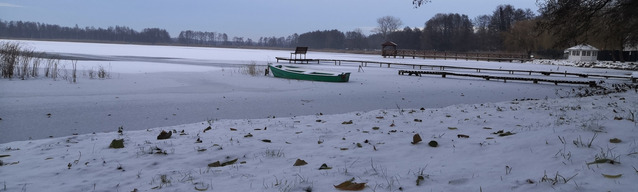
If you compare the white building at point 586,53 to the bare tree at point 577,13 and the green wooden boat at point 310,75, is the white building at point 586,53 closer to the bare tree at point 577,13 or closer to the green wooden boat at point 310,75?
the bare tree at point 577,13

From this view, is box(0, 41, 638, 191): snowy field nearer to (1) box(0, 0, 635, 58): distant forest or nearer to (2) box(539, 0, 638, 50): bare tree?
(2) box(539, 0, 638, 50): bare tree

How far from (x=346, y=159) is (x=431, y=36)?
102 meters

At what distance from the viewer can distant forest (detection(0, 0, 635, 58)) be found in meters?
64.1

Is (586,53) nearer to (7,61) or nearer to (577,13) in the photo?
(577,13)

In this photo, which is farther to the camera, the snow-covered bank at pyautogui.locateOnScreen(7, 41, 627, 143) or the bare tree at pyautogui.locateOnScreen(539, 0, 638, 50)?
the bare tree at pyautogui.locateOnScreen(539, 0, 638, 50)

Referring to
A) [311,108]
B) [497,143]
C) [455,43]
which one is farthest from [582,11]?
[455,43]

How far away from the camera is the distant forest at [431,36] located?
64.1 m

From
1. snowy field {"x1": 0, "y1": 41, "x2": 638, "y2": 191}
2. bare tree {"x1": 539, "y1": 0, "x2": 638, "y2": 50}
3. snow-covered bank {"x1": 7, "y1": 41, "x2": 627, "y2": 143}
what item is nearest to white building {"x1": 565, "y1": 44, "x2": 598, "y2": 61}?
bare tree {"x1": 539, "y1": 0, "x2": 638, "y2": 50}

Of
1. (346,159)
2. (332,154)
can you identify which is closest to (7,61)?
(332,154)

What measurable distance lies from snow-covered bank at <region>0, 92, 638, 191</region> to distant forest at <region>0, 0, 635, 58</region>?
4161 cm

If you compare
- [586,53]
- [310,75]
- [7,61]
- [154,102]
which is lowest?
[154,102]

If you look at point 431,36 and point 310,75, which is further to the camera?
point 431,36

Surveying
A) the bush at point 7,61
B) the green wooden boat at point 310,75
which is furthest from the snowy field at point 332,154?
the green wooden boat at point 310,75

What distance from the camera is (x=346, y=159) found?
4512 millimetres
